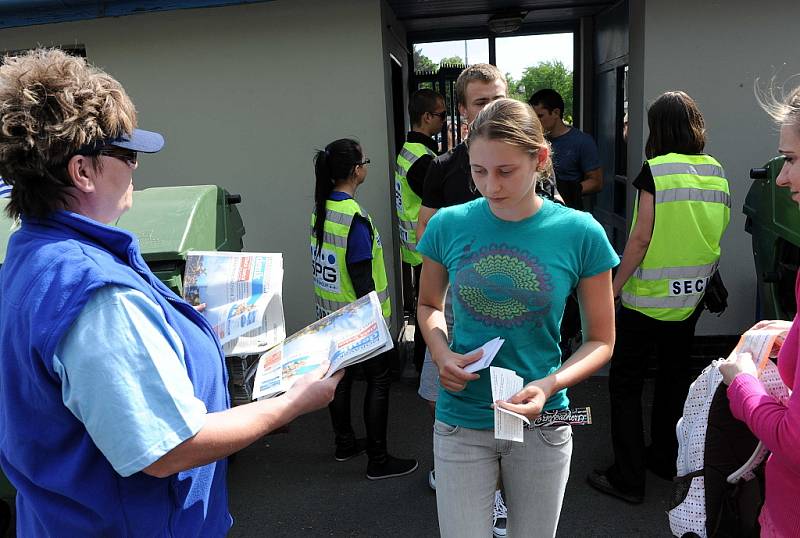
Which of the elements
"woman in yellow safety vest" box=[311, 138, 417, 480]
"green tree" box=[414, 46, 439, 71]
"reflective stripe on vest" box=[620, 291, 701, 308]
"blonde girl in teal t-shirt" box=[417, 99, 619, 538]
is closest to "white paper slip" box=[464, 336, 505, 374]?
"blonde girl in teal t-shirt" box=[417, 99, 619, 538]

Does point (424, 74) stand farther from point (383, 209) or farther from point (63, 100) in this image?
point (63, 100)

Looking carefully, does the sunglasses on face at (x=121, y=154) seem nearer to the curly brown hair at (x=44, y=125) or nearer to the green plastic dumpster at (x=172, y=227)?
the curly brown hair at (x=44, y=125)

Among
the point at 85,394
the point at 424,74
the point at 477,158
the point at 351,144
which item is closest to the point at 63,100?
the point at 85,394

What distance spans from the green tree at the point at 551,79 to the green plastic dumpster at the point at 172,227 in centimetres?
476

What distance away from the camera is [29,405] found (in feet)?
4.21

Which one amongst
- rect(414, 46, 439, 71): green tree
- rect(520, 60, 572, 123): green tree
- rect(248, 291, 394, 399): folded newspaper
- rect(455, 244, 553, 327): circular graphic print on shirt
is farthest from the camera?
rect(520, 60, 572, 123): green tree

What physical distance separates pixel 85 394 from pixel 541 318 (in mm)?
1235

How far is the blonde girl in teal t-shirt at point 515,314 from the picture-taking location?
6.22 ft

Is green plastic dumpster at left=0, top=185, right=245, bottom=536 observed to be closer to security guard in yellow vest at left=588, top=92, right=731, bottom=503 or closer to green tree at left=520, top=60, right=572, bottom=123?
security guard in yellow vest at left=588, top=92, right=731, bottom=503

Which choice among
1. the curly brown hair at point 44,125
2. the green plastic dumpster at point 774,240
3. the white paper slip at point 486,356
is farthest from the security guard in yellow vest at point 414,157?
the curly brown hair at point 44,125

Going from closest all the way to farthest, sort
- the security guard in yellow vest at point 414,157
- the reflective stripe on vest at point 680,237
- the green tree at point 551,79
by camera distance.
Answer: the reflective stripe on vest at point 680,237 < the security guard in yellow vest at point 414,157 < the green tree at point 551,79

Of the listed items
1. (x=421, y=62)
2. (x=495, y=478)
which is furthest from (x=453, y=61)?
(x=495, y=478)

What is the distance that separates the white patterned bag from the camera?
1.79 metres

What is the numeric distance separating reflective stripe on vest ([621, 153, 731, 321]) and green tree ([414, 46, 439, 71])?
4845 millimetres
